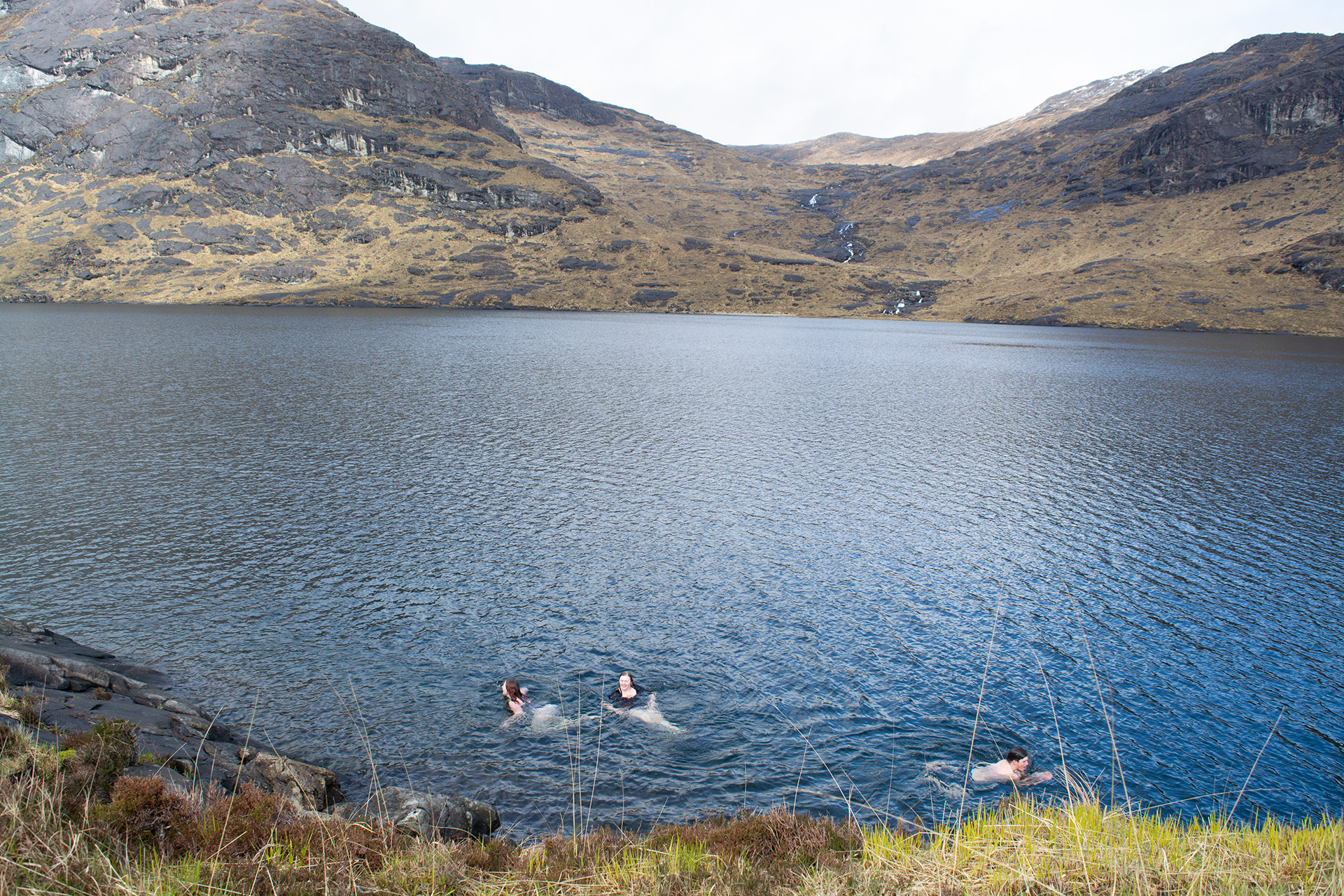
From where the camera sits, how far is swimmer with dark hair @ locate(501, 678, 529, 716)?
14281mm

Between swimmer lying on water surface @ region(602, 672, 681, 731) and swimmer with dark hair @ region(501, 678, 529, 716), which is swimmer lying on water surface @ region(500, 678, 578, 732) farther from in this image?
swimmer lying on water surface @ region(602, 672, 681, 731)

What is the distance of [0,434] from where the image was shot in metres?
32.2

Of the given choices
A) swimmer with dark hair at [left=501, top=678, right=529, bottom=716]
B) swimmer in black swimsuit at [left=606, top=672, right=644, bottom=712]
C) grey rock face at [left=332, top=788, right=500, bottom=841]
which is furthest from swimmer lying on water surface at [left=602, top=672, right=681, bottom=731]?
grey rock face at [left=332, top=788, right=500, bottom=841]

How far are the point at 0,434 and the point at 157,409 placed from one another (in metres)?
7.49

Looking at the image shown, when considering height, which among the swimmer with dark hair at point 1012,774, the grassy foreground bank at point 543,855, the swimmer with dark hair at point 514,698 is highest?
the grassy foreground bank at point 543,855

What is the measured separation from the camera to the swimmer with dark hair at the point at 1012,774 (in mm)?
12625

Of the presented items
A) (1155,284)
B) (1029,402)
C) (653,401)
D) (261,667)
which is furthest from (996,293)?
(261,667)

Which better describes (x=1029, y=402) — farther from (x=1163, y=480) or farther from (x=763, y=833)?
(x=763, y=833)

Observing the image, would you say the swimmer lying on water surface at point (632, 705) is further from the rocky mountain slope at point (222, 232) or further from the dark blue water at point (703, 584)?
the rocky mountain slope at point (222, 232)

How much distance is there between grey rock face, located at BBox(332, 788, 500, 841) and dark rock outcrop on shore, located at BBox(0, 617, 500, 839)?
14 millimetres

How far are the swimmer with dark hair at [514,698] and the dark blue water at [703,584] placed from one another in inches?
15.6

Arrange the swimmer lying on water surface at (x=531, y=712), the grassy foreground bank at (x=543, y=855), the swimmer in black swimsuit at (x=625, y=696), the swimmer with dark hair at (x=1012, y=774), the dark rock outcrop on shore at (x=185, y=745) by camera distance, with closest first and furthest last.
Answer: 1. the grassy foreground bank at (x=543, y=855)
2. the dark rock outcrop on shore at (x=185, y=745)
3. the swimmer with dark hair at (x=1012, y=774)
4. the swimmer lying on water surface at (x=531, y=712)
5. the swimmer in black swimsuit at (x=625, y=696)

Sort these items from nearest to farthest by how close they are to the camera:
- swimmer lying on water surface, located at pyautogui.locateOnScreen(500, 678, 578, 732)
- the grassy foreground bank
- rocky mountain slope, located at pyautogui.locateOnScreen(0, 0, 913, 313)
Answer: the grassy foreground bank → swimmer lying on water surface, located at pyautogui.locateOnScreen(500, 678, 578, 732) → rocky mountain slope, located at pyautogui.locateOnScreen(0, 0, 913, 313)

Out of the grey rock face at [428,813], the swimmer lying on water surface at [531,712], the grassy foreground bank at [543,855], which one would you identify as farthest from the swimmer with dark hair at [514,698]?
the grassy foreground bank at [543,855]
